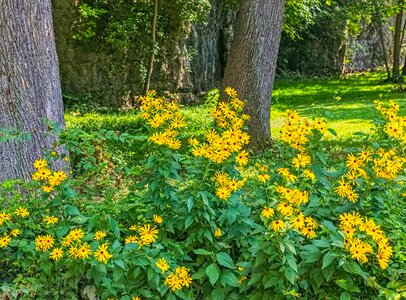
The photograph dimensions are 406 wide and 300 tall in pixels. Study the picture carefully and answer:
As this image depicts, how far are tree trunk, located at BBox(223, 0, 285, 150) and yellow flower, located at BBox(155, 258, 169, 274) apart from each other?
3997 millimetres

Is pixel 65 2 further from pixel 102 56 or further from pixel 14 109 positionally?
pixel 14 109

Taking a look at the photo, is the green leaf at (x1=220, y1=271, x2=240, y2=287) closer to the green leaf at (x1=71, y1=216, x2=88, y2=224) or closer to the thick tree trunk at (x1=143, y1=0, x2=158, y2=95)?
the green leaf at (x1=71, y1=216, x2=88, y2=224)

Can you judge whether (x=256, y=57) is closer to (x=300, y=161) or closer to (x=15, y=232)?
(x=300, y=161)

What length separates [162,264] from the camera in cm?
217

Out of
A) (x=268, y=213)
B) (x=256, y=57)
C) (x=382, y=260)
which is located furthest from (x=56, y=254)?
(x=256, y=57)

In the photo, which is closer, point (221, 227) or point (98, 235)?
point (98, 235)

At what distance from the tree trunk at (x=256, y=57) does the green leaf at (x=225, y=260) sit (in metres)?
3.84

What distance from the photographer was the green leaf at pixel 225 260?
228 centimetres

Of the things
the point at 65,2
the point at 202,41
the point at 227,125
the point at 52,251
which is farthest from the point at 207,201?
the point at 202,41

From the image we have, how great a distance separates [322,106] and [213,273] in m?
2.24

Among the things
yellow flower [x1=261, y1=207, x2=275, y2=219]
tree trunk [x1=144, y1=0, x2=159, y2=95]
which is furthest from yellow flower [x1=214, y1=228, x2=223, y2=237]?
tree trunk [x1=144, y1=0, x2=159, y2=95]

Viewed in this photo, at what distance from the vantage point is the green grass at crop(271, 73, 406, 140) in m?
8.81

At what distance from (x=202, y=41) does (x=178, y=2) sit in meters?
2.30

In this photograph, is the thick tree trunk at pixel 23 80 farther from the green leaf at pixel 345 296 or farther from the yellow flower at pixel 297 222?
the green leaf at pixel 345 296
